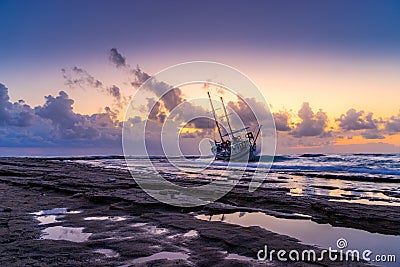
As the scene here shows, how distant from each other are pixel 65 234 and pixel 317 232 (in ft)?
18.5

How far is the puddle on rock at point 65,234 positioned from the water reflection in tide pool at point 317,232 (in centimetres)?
328

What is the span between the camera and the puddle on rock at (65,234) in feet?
19.8

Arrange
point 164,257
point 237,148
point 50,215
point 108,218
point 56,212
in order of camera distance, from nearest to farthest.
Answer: point 164,257
point 108,218
point 50,215
point 56,212
point 237,148

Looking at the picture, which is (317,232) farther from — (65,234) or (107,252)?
(65,234)

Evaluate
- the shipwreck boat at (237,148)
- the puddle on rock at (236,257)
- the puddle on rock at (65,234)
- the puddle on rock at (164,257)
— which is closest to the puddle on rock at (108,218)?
the puddle on rock at (65,234)

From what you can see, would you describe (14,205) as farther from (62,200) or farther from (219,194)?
(219,194)

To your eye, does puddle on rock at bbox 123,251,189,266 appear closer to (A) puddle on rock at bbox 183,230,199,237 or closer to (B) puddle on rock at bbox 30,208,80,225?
(A) puddle on rock at bbox 183,230,199,237

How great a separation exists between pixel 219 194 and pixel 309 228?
594 centimetres

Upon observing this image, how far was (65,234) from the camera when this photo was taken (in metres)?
6.37

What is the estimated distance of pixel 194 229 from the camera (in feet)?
22.8

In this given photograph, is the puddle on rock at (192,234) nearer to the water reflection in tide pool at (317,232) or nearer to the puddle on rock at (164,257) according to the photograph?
the puddle on rock at (164,257)

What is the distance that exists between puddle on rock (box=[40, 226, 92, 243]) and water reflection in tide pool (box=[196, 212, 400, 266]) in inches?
129

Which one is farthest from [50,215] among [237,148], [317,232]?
[237,148]

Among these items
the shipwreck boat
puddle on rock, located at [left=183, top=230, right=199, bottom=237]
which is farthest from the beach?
the shipwreck boat
